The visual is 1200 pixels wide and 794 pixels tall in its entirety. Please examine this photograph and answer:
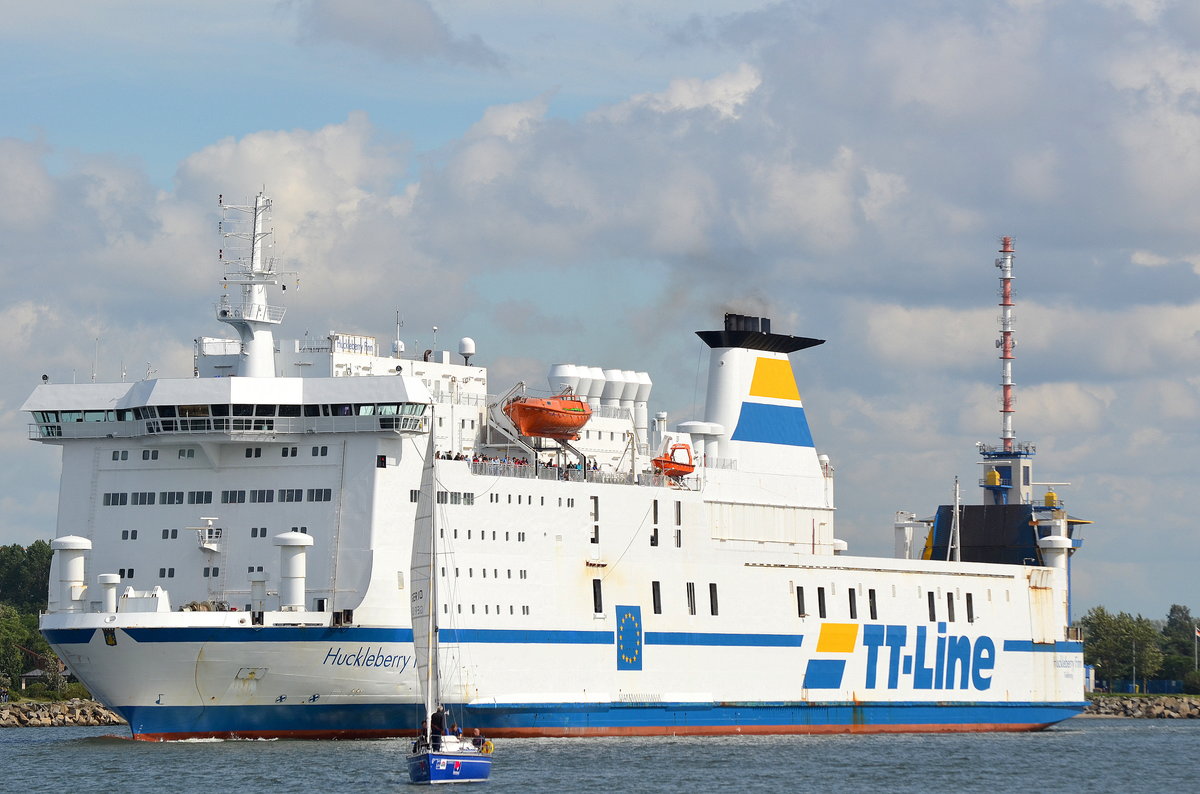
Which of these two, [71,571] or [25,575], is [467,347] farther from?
[25,575]

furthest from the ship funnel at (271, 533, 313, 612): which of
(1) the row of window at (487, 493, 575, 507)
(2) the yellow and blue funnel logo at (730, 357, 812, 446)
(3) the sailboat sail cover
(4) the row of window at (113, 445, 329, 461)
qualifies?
(2) the yellow and blue funnel logo at (730, 357, 812, 446)

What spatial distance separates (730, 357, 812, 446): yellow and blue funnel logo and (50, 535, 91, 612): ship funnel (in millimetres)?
19691

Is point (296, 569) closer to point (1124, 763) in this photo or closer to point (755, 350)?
point (755, 350)

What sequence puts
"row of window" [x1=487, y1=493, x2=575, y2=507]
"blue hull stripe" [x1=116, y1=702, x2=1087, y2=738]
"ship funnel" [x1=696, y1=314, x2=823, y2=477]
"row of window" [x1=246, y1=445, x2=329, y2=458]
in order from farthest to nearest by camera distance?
"ship funnel" [x1=696, y1=314, x2=823, y2=477]
"row of window" [x1=487, y1=493, x2=575, y2=507]
"row of window" [x1=246, y1=445, x2=329, y2=458]
"blue hull stripe" [x1=116, y1=702, x2=1087, y2=738]

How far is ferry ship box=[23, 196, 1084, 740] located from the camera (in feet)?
136

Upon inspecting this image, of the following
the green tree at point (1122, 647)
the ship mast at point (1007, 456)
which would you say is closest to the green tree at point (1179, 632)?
the green tree at point (1122, 647)

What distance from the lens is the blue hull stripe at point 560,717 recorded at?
41.4 m

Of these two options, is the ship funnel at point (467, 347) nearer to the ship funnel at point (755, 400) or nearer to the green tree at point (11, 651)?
the ship funnel at point (755, 400)

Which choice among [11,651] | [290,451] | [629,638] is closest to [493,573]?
[629,638]

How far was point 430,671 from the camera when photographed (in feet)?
124

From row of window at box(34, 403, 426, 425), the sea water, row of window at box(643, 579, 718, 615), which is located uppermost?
row of window at box(34, 403, 426, 425)

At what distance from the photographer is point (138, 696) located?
41.2 metres

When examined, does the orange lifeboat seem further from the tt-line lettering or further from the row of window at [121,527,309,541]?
the tt-line lettering

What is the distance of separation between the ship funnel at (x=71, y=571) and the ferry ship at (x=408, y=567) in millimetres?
54
